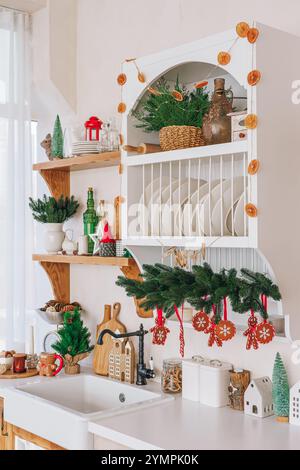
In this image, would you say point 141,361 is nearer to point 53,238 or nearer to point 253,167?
point 53,238

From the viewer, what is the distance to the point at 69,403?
273cm

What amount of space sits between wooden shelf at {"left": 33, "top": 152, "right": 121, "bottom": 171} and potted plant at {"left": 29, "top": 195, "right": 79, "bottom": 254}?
0.15 m

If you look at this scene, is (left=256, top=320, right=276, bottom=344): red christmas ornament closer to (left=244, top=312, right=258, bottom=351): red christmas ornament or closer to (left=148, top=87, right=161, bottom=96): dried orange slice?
(left=244, top=312, right=258, bottom=351): red christmas ornament

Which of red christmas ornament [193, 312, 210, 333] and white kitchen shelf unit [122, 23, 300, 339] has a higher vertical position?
white kitchen shelf unit [122, 23, 300, 339]

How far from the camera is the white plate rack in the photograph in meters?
2.00

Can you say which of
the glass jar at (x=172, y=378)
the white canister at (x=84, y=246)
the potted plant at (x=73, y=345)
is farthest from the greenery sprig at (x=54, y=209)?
the glass jar at (x=172, y=378)

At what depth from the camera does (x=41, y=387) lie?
8.63 ft

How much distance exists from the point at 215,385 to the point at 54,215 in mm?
1204

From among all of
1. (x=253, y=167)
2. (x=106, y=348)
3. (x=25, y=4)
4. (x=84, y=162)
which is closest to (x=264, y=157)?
(x=253, y=167)

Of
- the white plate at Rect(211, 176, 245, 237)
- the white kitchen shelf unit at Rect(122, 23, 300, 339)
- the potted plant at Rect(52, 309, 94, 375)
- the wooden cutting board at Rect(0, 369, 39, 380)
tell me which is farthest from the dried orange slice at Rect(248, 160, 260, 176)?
the wooden cutting board at Rect(0, 369, 39, 380)

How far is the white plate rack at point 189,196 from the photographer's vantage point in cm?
200

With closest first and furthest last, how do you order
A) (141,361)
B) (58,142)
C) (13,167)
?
(141,361) → (58,142) → (13,167)

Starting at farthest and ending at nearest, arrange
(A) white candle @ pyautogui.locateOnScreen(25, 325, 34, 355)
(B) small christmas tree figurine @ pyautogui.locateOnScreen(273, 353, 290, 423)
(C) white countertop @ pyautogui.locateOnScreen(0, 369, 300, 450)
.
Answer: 1. (A) white candle @ pyautogui.locateOnScreen(25, 325, 34, 355)
2. (B) small christmas tree figurine @ pyautogui.locateOnScreen(273, 353, 290, 423)
3. (C) white countertop @ pyautogui.locateOnScreen(0, 369, 300, 450)

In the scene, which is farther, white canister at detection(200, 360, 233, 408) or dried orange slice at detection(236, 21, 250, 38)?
white canister at detection(200, 360, 233, 408)
